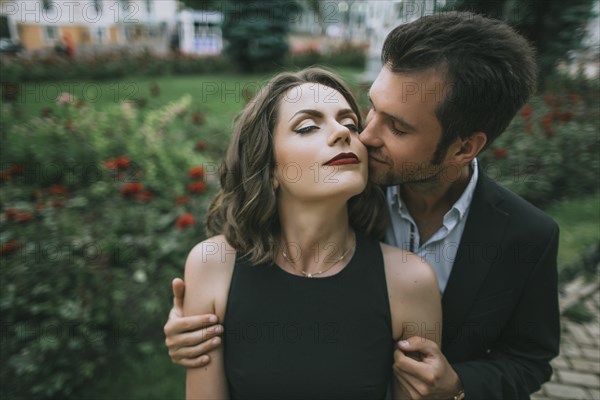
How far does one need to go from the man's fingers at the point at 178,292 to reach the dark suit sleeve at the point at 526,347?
122 cm

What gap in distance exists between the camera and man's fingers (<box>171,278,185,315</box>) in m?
1.76

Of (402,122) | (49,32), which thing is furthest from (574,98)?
(49,32)

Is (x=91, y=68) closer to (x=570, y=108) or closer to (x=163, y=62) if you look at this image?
(x=163, y=62)

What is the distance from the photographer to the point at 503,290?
1.87 meters

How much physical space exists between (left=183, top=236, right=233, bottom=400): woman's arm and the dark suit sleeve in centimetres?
101

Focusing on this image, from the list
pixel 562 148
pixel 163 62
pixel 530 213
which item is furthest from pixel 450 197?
pixel 163 62

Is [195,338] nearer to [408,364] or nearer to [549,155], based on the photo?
[408,364]

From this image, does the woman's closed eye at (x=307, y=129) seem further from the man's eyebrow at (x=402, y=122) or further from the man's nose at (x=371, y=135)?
the man's eyebrow at (x=402, y=122)

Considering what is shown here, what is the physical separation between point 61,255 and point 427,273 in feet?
8.17

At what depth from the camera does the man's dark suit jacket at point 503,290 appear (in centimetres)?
184

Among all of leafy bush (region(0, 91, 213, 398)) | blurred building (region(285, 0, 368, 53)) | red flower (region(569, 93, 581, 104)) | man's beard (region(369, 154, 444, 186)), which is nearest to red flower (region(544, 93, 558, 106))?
red flower (region(569, 93, 581, 104))

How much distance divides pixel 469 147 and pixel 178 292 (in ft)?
4.84

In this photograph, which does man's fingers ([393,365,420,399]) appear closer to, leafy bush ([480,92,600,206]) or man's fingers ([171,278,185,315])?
man's fingers ([171,278,185,315])

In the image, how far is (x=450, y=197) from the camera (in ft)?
6.66
